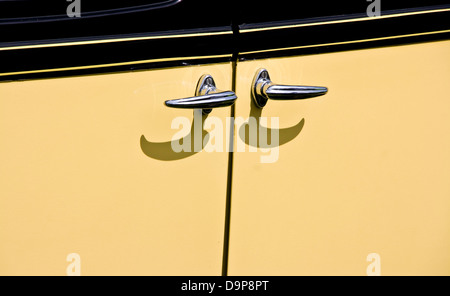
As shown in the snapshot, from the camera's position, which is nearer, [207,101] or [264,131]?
[207,101]

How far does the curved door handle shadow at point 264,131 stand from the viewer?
119cm

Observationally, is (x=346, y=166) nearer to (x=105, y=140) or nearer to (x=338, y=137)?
(x=338, y=137)

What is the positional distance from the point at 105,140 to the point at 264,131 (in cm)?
38

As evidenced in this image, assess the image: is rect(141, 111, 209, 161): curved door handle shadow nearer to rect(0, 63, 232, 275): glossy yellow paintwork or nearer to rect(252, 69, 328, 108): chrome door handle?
rect(0, 63, 232, 275): glossy yellow paintwork

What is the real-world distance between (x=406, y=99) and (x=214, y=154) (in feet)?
1.70

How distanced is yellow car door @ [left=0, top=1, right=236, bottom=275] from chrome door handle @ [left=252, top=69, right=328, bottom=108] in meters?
0.07

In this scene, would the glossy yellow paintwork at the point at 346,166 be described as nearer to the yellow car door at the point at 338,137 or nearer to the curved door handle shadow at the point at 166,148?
the yellow car door at the point at 338,137

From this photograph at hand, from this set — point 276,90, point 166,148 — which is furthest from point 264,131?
point 166,148

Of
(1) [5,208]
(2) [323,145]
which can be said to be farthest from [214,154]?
(1) [5,208]

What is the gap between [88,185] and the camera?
1.14 metres

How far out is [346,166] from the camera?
4.15 feet

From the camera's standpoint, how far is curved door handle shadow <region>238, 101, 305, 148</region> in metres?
1.19

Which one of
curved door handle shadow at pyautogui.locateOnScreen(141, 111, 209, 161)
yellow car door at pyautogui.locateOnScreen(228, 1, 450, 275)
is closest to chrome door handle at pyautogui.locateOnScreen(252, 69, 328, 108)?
yellow car door at pyautogui.locateOnScreen(228, 1, 450, 275)
